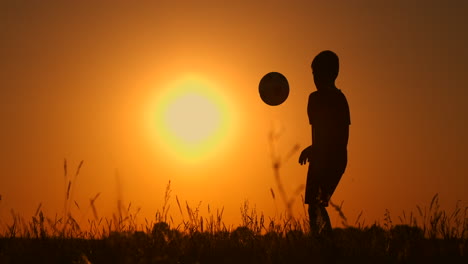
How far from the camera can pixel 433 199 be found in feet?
19.2

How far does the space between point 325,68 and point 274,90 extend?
1.17 meters

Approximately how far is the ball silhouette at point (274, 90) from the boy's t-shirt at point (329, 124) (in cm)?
104

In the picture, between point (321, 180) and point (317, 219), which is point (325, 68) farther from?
point (317, 219)

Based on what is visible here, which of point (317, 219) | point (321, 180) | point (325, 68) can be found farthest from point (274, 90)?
point (317, 219)

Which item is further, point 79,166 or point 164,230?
point 164,230

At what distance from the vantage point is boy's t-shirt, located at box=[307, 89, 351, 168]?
7.14 m

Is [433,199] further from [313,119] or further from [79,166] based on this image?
[79,166]

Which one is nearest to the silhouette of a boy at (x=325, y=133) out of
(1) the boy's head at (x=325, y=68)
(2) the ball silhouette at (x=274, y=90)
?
(1) the boy's head at (x=325, y=68)

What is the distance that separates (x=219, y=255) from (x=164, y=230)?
23.7 inches

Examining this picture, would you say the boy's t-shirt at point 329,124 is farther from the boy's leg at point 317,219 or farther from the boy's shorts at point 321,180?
the boy's leg at point 317,219

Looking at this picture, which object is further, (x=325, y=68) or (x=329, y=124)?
(x=325, y=68)

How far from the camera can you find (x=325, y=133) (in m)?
7.24

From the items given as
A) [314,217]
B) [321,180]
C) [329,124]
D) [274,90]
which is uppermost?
[274,90]

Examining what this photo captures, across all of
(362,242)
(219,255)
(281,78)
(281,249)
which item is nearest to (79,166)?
(219,255)
